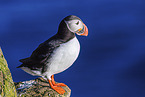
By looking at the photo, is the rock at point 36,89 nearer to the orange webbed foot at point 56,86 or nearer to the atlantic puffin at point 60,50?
the orange webbed foot at point 56,86

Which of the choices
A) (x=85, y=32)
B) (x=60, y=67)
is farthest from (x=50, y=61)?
(x=85, y=32)

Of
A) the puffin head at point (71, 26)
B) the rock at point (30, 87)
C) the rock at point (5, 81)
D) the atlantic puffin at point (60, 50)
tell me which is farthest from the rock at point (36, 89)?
the puffin head at point (71, 26)

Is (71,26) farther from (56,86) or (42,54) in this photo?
(56,86)

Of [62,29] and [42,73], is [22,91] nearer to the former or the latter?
[42,73]

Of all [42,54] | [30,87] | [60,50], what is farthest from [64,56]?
[30,87]

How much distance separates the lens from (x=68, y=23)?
4895 mm

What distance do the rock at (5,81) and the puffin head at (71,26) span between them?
49.2 inches

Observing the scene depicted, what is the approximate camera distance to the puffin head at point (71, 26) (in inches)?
193

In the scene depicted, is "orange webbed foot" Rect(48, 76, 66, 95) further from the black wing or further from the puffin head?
the puffin head

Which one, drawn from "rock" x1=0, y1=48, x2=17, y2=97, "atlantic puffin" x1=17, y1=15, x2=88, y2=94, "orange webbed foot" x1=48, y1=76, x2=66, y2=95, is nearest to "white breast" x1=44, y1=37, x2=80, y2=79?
"atlantic puffin" x1=17, y1=15, x2=88, y2=94

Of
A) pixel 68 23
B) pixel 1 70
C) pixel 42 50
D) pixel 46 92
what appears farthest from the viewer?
pixel 46 92

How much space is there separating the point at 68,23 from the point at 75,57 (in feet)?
2.48

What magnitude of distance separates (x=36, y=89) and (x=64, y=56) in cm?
120

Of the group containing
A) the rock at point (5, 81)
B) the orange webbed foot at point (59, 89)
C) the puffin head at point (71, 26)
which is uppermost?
the puffin head at point (71, 26)
